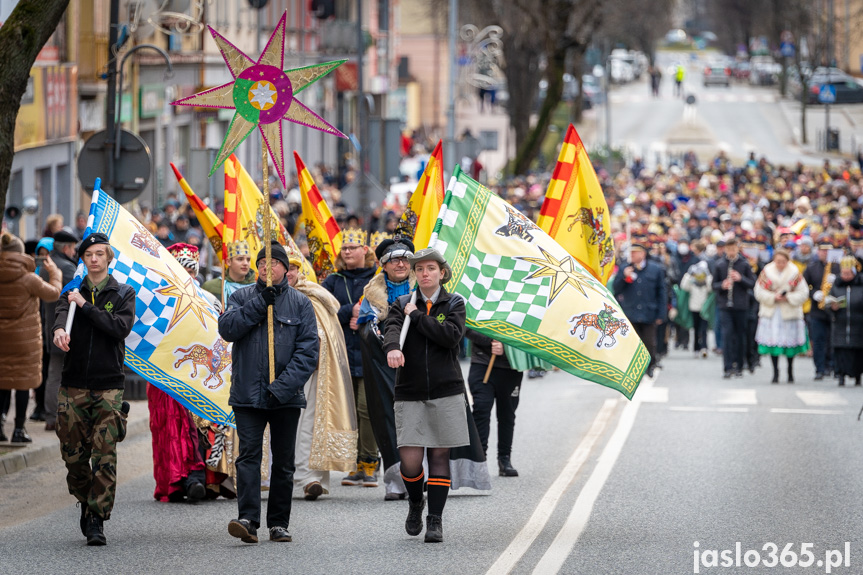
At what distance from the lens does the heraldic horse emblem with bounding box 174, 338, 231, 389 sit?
10.1m

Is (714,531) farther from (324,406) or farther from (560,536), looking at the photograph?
(324,406)

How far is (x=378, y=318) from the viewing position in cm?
1038

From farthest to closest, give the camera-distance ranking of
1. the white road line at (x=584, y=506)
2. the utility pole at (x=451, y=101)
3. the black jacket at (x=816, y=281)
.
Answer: the utility pole at (x=451, y=101)
the black jacket at (x=816, y=281)
the white road line at (x=584, y=506)

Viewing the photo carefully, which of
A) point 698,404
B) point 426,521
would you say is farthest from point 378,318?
point 698,404

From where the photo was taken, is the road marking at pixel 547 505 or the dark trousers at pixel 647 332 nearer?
the road marking at pixel 547 505

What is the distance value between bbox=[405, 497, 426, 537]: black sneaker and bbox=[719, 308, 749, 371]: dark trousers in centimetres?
1134

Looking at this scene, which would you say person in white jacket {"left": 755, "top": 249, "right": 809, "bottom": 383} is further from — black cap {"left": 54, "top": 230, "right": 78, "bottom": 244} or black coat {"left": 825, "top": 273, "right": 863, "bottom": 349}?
black cap {"left": 54, "top": 230, "right": 78, "bottom": 244}

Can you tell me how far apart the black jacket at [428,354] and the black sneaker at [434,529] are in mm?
709

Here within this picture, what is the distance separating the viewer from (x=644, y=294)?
18.8 metres

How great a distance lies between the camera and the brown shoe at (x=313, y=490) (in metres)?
10.4

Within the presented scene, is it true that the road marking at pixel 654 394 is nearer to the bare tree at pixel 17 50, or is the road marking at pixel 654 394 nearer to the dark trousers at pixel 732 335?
the dark trousers at pixel 732 335

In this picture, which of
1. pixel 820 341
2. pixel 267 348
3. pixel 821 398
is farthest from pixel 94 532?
pixel 820 341

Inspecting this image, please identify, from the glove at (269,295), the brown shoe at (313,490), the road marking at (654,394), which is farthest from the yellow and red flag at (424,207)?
the road marking at (654,394)

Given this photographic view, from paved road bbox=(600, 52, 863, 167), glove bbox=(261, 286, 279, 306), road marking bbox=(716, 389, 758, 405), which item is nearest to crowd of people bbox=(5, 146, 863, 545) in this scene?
glove bbox=(261, 286, 279, 306)
